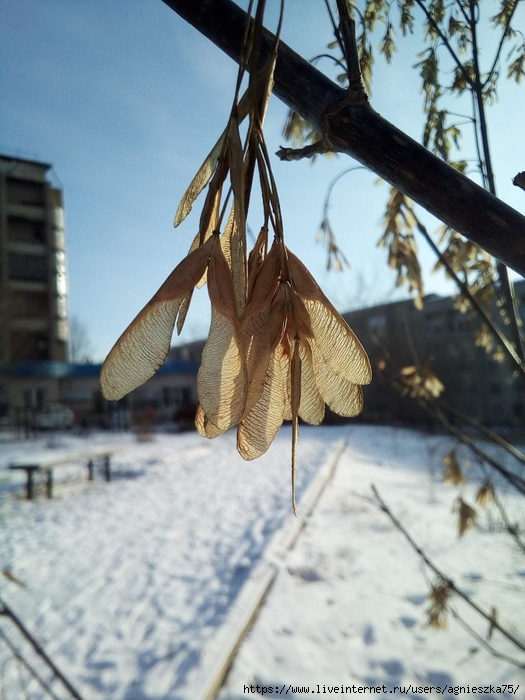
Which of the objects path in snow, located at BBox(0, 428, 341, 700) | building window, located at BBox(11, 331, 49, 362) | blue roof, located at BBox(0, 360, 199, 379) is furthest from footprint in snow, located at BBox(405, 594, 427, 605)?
blue roof, located at BBox(0, 360, 199, 379)

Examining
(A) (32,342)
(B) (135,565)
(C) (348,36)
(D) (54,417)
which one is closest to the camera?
(C) (348,36)

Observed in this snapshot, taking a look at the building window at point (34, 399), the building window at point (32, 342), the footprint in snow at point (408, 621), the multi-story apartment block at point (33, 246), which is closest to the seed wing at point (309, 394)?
the multi-story apartment block at point (33, 246)

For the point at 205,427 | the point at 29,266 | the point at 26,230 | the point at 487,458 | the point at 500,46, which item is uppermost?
the point at 26,230

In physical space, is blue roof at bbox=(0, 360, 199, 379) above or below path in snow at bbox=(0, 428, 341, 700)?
above

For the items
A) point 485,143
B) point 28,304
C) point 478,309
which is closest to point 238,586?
point 478,309

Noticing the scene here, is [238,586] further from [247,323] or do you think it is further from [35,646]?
[247,323]

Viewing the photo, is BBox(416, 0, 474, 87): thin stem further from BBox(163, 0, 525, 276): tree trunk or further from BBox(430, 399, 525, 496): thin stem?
BBox(430, 399, 525, 496): thin stem
